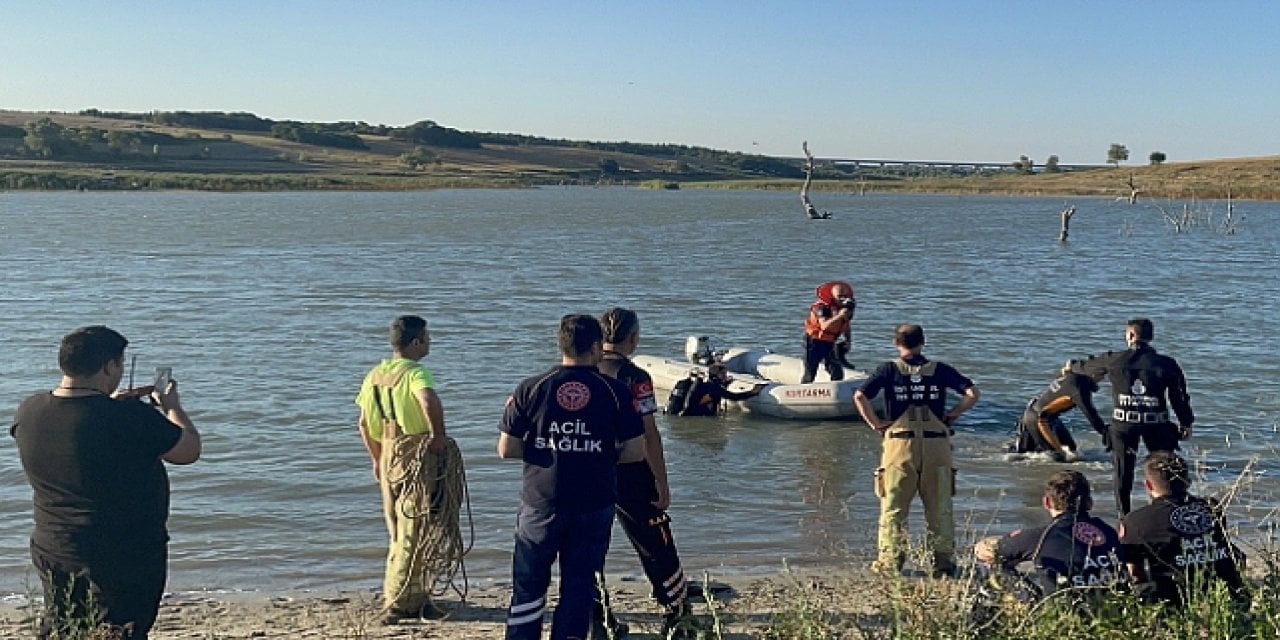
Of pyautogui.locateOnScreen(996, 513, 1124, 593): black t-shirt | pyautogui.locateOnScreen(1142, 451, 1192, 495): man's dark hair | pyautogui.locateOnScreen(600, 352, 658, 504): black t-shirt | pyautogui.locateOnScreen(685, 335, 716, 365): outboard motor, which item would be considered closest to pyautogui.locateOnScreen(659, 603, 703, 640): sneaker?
pyautogui.locateOnScreen(600, 352, 658, 504): black t-shirt

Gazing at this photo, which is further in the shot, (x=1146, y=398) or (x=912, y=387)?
(x=1146, y=398)

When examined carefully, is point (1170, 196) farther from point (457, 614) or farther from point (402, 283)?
point (457, 614)

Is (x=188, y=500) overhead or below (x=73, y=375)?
below

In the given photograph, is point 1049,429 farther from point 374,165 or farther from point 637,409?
point 374,165

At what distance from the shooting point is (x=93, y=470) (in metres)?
4.50

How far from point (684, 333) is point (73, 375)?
55.6 feet

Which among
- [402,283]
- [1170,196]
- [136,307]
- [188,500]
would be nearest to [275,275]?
[402,283]

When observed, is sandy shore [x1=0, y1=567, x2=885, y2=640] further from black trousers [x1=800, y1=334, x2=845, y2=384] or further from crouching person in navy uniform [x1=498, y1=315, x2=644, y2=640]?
black trousers [x1=800, y1=334, x2=845, y2=384]

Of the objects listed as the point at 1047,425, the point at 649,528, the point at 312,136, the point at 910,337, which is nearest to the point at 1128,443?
the point at 910,337

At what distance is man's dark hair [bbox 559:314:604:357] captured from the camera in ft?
16.6

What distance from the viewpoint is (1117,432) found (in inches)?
310

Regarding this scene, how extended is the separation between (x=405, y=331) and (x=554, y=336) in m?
14.8

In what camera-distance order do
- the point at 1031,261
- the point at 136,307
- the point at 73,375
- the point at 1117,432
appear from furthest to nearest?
the point at 1031,261 → the point at 136,307 → the point at 1117,432 → the point at 73,375

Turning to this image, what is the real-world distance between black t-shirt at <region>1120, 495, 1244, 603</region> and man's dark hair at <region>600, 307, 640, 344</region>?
2.34 m
